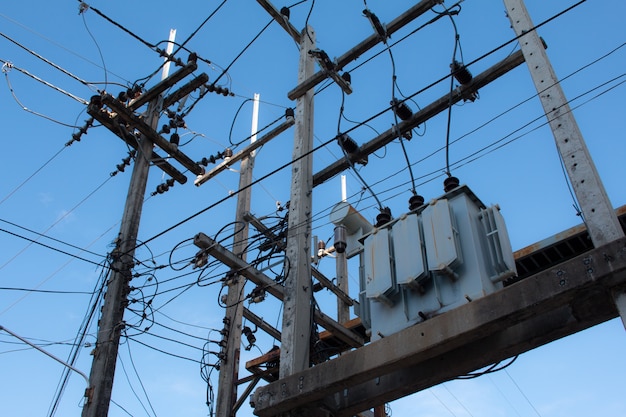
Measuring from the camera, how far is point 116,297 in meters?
8.89

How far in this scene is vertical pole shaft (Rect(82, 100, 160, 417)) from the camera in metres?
7.94

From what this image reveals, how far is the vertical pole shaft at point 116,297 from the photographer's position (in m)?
7.94

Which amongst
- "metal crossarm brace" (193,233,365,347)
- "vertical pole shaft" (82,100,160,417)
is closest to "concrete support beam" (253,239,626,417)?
"metal crossarm brace" (193,233,365,347)

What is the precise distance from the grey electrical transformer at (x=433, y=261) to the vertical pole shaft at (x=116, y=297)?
14.2 feet

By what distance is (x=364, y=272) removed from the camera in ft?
18.8

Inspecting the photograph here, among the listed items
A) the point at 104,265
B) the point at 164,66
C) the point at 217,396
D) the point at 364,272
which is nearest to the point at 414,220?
the point at 364,272

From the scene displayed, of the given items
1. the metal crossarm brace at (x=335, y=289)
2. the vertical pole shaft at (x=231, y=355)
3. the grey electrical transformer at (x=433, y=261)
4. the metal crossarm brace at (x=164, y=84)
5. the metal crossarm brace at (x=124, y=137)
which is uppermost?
the metal crossarm brace at (x=164, y=84)

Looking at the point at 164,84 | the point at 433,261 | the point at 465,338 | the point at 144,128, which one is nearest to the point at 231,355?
the point at 144,128

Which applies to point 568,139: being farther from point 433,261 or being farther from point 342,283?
point 342,283

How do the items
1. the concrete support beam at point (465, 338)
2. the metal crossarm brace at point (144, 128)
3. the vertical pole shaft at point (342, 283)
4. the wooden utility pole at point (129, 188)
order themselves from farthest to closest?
the vertical pole shaft at point (342, 283) → the metal crossarm brace at point (144, 128) → the wooden utility pole at point (129, 188) → the concrete support beam at point (465, 338)

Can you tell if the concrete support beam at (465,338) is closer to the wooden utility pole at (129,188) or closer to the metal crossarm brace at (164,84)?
the wooden utility pole at (129,188)

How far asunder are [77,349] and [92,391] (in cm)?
122

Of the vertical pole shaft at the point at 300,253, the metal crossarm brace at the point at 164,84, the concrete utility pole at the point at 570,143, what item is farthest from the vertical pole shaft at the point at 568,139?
the metal crossarm brace at the point at 164,84

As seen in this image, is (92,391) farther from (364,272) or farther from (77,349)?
(364,272)
